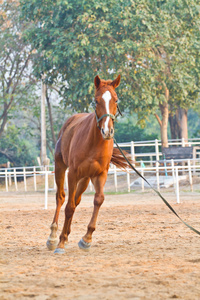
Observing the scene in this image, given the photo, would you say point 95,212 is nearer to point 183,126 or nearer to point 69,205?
point 69,205

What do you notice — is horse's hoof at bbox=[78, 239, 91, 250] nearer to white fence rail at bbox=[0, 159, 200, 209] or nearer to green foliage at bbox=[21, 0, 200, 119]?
white fence rail at bbox=[0, 159, 200, 209]

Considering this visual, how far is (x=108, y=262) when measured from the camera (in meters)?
5.71

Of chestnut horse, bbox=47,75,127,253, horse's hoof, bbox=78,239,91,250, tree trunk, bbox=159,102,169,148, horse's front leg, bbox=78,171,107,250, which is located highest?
tree trunk, bbox=159,102,169,148

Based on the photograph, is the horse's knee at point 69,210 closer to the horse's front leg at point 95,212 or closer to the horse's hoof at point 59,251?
the horse's front leg at point 95,212

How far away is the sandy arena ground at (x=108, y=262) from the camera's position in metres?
4.34

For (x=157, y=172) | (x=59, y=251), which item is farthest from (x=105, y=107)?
(x=157, y=172)

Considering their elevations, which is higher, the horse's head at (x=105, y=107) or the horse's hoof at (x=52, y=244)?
the horse's head at (x=105, y=107)

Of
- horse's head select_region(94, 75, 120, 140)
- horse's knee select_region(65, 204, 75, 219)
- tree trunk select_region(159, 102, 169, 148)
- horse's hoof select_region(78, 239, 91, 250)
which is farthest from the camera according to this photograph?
tree trunk select_region(159, 102, 169, 148)

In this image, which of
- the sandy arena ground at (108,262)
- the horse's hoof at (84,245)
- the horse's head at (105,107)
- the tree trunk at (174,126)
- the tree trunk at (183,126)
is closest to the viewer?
the sandy arena ground at (108,262)

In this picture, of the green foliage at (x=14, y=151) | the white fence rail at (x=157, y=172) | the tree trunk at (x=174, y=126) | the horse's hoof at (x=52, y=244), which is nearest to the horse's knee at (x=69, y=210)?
the horse's hoof at (x=52, y=244)

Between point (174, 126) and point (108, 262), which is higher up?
point (174, 126)

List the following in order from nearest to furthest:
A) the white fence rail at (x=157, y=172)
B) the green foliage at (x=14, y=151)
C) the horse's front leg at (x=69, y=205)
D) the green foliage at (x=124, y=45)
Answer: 1. the horse's front leg at (x=69, y=205)
2. the white fence rail at (x=157, y=172)
3. the green foliage at (x=124, y=45)
4. the green foliage at (x=14, y=151)

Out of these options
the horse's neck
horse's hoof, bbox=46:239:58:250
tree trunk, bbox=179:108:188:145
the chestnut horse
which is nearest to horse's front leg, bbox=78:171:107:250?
the chestnut horse

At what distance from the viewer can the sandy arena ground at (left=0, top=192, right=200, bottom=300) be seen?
14.2 ft
